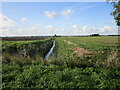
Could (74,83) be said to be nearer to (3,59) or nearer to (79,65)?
(79,65)

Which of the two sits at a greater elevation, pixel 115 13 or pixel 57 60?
pixel 115 13

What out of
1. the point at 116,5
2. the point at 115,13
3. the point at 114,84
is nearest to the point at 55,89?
the point at 114,84

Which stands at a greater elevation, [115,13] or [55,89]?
[115,13]

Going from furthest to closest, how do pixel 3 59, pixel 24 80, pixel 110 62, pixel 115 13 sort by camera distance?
pixel 115 13 → pixel 3 59 → pixel 110 62 → pixel 24 80

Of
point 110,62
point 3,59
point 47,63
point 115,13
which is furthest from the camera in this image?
point 115,13

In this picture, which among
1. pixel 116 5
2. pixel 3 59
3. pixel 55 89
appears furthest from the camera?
pixel 116 5

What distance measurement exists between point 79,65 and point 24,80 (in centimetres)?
368

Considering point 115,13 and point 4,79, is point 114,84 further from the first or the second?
point 115,13

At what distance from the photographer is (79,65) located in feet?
20.6

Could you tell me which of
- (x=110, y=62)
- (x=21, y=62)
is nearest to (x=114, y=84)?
(x=110, y=62)

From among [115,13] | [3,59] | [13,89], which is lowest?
[13,89]

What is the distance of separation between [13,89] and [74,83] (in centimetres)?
272

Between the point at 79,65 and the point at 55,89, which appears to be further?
the point at 79,65

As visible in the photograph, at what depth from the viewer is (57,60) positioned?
269 inches
